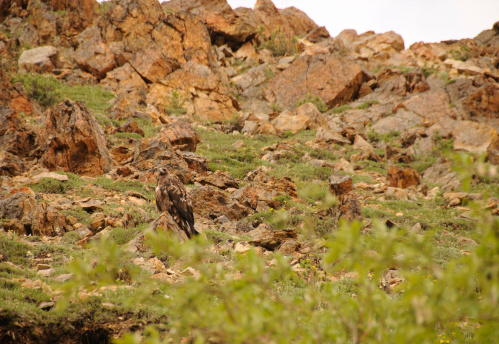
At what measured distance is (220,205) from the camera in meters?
11.7

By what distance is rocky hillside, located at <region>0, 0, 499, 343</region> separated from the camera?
4949mm

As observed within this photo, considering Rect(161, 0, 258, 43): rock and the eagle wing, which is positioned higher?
Rect(161, 0, 258, 43): rock

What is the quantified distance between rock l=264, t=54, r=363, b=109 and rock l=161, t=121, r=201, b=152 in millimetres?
15530

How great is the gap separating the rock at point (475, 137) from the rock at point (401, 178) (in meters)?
6.72

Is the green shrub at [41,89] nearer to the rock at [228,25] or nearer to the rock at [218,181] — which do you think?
the rock at [218,181]

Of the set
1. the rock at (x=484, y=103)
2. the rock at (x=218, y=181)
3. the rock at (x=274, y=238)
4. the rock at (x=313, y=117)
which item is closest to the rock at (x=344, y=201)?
the rock at (x=274, y=238)

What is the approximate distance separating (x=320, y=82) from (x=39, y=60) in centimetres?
2346

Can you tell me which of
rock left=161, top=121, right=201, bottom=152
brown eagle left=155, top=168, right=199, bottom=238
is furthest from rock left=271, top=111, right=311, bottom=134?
brown eagle left=155, top=168, right=199, bottom=238

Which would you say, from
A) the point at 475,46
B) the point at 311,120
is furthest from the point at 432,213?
the point at 475,46

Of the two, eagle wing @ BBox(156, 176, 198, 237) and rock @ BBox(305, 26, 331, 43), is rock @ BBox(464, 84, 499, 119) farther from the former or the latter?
eagle wing @ BBox(156, 176, 198, 237)

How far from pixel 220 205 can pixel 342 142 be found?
48.6 ft

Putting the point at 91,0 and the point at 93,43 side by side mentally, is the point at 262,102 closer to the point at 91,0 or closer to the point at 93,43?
the point at 93,43

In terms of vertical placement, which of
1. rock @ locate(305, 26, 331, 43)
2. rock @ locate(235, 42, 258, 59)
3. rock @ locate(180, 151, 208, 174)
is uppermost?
rock @ locate(305, 26, 331, 43)

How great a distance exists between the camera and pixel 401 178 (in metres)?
17.7
